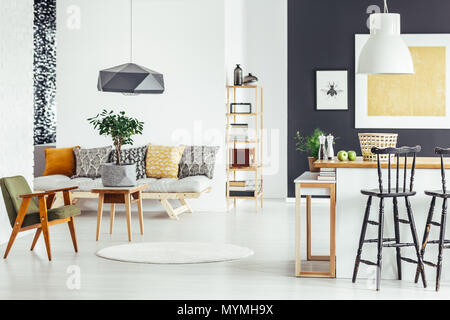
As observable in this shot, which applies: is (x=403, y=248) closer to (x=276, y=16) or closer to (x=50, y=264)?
(x=50, y=264)

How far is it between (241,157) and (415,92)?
110 inches

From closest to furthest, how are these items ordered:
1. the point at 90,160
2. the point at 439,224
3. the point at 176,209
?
the point at 439,224 < the point at 176,209 < the point at 90,160

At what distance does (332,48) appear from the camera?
1030cm

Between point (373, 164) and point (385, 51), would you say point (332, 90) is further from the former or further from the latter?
point (385, 51)

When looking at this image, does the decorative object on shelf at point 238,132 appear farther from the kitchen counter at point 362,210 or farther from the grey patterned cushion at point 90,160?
the kitchen counter at point 362,210

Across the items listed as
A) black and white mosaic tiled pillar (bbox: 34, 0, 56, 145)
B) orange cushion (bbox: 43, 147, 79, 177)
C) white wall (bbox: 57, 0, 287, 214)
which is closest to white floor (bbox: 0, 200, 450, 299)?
orange cushion (bbox: 43, 147, 79, 177)

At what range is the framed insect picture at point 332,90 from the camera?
10258mm

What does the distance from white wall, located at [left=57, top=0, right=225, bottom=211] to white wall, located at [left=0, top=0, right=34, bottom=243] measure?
2.04 meters

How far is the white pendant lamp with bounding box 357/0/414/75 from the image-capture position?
4.96m

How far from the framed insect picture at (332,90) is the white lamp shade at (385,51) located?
5.19 metres

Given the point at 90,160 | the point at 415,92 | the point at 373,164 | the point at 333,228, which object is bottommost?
the point at 333,228

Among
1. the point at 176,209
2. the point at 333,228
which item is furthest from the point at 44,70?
the point at 333,228

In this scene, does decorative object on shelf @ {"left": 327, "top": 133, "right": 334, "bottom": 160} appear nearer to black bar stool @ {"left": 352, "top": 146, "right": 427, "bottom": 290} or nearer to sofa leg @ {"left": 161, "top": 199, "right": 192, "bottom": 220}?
black bar stool @ {"left": 352, "top": 146, "right": 427, "bottom": 290}

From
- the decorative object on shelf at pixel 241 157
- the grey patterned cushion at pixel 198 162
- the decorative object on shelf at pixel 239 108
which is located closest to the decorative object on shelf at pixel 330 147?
the grey patterned cushion at pixel 198 162
